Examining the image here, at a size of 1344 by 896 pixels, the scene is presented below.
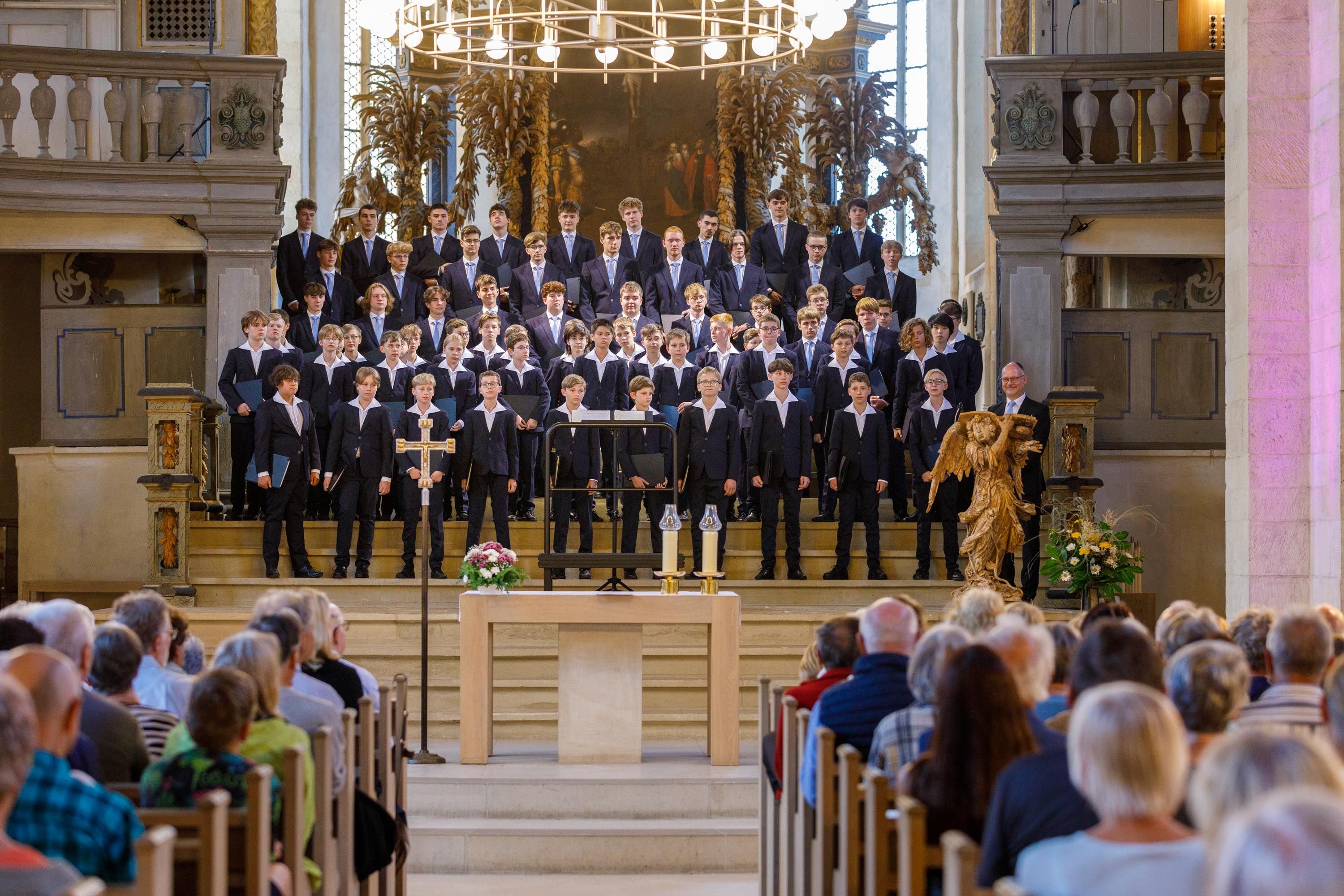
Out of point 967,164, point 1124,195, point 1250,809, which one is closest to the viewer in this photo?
point 1250,809

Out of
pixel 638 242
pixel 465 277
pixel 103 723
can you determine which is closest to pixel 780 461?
pixel 638 242

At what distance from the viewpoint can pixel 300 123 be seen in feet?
53.1

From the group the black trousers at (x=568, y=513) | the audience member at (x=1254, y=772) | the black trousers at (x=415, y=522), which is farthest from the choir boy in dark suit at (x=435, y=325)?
the audience member at (x=1254, y=772)

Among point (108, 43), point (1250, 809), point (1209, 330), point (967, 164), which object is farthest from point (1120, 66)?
point (1250, 809)

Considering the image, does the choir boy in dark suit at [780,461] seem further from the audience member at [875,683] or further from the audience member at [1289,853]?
the audience member at [1289,853]

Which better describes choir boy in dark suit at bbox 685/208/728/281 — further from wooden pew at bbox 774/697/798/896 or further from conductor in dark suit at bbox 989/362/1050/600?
wooden pew at bbox 774/697/798/896

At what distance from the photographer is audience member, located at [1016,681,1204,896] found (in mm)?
2561

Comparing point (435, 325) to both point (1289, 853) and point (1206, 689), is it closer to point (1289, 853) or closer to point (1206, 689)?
point (1206, 689)

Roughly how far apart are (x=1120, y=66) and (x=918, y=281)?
20.3ft

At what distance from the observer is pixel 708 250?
13.1m

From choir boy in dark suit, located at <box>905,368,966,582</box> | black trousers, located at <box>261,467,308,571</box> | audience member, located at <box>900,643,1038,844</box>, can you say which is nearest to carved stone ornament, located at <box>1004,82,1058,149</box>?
choir boy in dark suit, located at <box>905,368,966,582</box>

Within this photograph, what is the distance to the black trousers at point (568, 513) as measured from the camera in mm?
10383

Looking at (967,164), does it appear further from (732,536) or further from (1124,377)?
(732,536)

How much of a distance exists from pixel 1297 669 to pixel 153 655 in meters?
3.06
